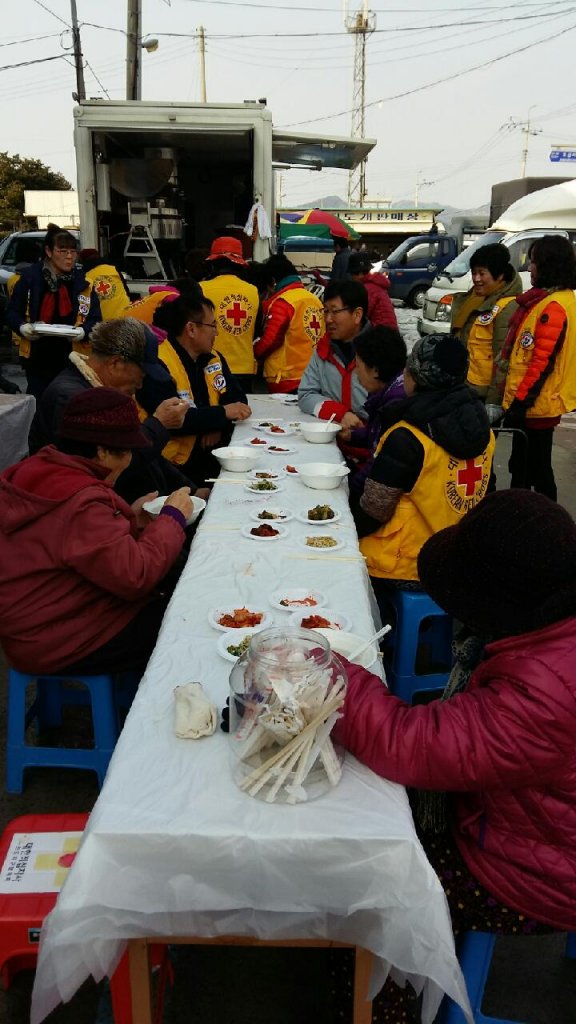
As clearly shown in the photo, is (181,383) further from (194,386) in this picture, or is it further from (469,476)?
(469,476)

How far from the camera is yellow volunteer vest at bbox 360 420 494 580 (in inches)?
114

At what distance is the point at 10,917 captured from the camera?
5.80 ft

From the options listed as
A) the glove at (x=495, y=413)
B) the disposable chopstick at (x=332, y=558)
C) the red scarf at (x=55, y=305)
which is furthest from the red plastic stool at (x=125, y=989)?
the red scarf at (x=55, y=305)

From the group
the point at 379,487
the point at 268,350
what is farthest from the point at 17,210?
the point at 379,487

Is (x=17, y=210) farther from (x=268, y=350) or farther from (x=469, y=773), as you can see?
(x=469, y=773)

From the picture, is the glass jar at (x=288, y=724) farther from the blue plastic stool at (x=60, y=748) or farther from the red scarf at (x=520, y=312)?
the red scarf at (x=520, y=312)

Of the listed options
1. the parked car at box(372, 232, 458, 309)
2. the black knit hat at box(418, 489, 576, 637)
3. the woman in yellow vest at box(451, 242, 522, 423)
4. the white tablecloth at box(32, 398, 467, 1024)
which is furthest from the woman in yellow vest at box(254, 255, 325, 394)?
the parked car at box(372, 232, 458, 309)

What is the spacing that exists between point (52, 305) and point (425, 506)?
407 centimetres

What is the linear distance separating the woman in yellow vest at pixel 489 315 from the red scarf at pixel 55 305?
120 inches

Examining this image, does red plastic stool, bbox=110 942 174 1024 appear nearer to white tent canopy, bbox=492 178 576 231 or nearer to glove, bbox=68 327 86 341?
glove, bbox=68 327 86 341

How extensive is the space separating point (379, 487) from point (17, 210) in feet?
107

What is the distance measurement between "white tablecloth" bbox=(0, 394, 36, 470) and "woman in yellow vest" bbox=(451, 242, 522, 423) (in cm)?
312

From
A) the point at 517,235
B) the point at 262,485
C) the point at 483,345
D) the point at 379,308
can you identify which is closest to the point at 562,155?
the point at 517,235

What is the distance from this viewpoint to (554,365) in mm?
4652
